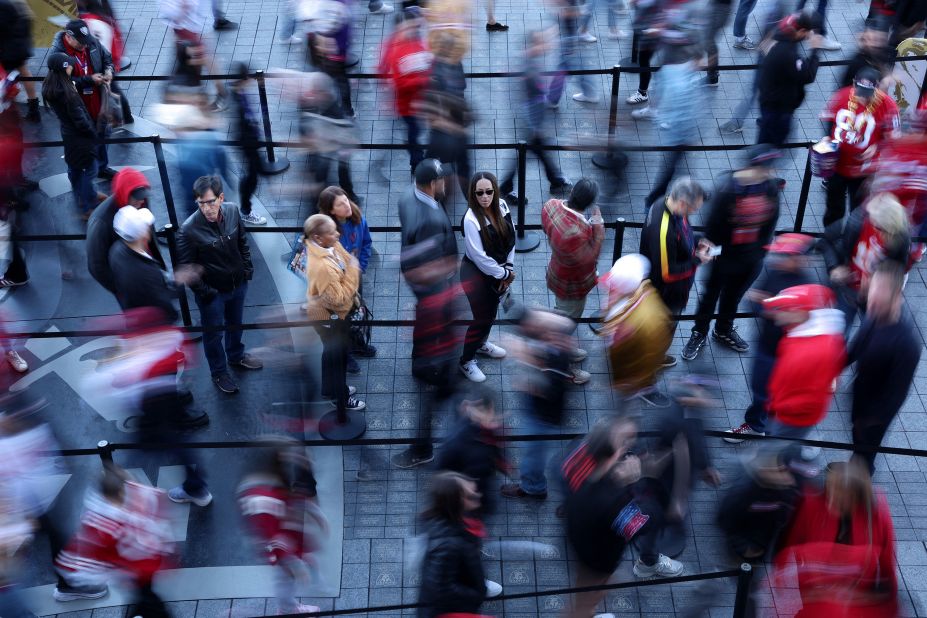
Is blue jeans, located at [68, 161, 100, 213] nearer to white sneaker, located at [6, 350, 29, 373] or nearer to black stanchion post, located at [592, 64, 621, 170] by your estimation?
white sneaker, located at [6, 350, 29, 373]

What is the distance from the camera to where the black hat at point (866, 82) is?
801 centimetres

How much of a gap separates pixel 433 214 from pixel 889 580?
155 inches

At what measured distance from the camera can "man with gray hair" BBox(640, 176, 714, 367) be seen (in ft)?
23.0

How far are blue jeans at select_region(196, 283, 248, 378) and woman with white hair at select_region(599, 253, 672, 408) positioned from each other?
2.88 metres

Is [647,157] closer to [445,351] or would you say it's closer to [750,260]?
[750,260]

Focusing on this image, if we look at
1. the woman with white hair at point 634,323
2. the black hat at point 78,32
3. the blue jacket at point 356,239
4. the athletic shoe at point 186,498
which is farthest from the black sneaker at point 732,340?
the black hat at point 78,32

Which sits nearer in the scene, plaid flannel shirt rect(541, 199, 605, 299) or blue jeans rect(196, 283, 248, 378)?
plaid flannel shirt rect(541, 199, 605, 299)

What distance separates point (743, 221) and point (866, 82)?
5.98 ft

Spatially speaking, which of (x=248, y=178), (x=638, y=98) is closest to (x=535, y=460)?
(x=248, y=178)

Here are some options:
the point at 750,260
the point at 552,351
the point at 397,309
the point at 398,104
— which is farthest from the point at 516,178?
the point at 552,351

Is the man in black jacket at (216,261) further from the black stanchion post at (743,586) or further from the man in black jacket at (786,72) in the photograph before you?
the man in black jacket at (786,72)

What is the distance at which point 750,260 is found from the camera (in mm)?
7570

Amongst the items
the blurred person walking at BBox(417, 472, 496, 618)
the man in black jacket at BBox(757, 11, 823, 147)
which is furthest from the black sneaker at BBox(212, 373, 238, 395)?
the man in black jacket at BBox(757, 11, 823, 147)

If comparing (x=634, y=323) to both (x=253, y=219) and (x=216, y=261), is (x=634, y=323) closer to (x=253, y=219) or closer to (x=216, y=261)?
(x=216, y=261)
